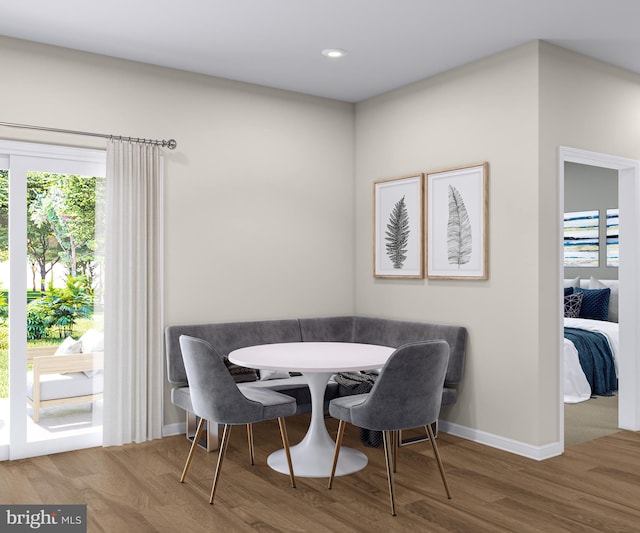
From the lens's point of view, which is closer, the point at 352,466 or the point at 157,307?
the point at 352,466

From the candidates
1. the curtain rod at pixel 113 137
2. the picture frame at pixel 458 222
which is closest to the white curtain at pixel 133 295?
the curtain rod at pixel 113 137

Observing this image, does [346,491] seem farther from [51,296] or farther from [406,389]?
[51,296]

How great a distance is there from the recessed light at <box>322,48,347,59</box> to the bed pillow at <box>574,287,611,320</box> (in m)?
3.87

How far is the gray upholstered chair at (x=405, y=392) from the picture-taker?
9.91 ft

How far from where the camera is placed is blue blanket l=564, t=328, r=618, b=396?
5.48m

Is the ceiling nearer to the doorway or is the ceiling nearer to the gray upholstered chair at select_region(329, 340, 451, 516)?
the doorway

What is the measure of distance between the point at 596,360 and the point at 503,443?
1.95 metres

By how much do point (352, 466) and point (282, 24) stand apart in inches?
103

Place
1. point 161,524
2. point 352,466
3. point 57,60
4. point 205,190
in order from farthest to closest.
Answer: point 205,190
point 57,60
point 352,466
point 161,524

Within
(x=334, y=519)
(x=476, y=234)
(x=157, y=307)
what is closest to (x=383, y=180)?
(x=476, y=234)

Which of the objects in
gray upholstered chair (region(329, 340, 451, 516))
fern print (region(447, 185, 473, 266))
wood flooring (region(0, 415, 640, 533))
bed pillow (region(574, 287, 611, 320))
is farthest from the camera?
bed pillow (region(574, 287, 611, 320))

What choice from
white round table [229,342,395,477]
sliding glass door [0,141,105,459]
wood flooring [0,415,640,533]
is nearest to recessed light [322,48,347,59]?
sliding glass door [0,141,105,459]

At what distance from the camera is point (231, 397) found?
3.18 m

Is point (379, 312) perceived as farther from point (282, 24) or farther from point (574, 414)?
point (282, 24)
